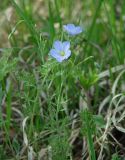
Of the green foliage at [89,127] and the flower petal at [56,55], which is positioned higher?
the flower petal at [56,55]

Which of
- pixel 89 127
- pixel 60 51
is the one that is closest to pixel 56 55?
pixel 60 51

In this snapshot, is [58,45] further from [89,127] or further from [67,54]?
[89,127]

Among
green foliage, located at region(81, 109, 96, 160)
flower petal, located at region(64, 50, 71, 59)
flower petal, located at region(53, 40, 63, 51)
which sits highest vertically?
flower petal, located at region(53, 40, 63, 51)

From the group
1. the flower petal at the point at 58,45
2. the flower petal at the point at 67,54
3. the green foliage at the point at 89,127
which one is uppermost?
the flower petal at the point at 58,45

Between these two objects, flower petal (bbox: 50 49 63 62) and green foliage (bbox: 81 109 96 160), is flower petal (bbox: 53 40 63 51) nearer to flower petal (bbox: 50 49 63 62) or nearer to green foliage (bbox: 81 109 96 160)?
flower petal (bbox: 50 49 63 62)

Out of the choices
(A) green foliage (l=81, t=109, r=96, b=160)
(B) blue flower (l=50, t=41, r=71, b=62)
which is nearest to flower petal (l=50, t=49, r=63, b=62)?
(B) blue flower (l=50, t=41, r=71, b=62)

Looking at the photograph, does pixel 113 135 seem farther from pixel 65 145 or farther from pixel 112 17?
pixel 112 17

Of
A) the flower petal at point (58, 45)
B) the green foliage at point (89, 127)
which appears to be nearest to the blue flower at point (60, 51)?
the flower petal at point (58, 45)

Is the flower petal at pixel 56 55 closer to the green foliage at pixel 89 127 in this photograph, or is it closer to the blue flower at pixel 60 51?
the blue flower at pixel 60 51
